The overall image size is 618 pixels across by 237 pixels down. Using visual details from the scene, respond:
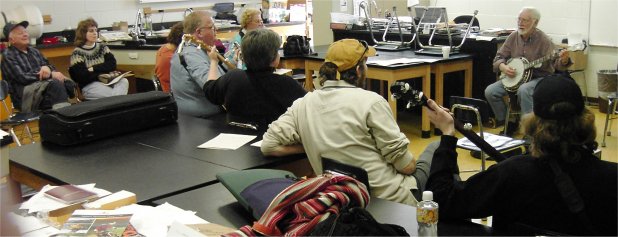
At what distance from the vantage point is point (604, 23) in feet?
22.7

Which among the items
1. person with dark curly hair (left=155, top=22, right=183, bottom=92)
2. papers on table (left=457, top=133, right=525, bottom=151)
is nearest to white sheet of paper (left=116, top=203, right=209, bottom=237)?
papers on table (left=457, top=133, right=525, bottom=151)

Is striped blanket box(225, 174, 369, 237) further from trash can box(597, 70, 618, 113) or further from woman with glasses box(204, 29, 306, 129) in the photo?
trash can box(597, 70, 618, 113)

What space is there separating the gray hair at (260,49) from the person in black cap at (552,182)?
1620 millimetres

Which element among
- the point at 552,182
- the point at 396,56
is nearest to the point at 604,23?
Answer: the point at 396,56

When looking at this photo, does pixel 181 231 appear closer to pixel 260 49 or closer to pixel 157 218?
pixel 157 218

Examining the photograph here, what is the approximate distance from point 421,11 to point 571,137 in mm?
5668

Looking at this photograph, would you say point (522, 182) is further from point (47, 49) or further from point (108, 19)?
point (108, 19)

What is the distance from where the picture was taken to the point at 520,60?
5.77 meters

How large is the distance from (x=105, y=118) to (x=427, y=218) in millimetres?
2036

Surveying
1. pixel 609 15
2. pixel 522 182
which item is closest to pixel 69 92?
pixel 522 182

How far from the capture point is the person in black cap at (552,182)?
6.64 ft

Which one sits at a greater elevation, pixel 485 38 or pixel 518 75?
pixel 485 38

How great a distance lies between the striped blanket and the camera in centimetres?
200

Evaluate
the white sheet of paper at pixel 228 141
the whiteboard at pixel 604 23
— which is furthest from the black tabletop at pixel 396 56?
the white sheet of paper at pixel 228 141
